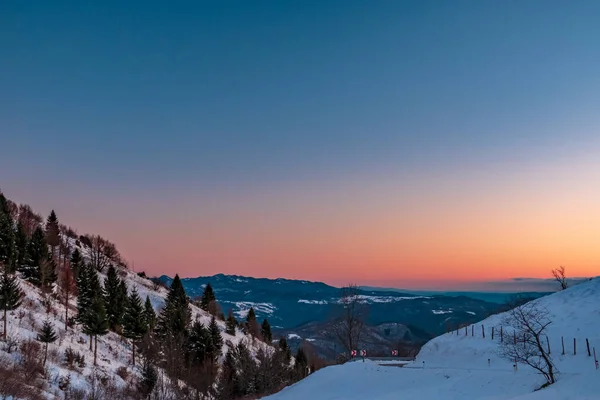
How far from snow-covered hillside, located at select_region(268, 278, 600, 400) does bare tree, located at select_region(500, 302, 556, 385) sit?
699mm

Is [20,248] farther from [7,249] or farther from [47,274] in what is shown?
[7,249]

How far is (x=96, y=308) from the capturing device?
6078cm

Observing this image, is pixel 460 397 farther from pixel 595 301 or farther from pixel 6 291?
pixel 6 291

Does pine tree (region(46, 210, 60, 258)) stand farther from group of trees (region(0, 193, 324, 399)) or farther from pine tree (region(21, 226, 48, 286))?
pine tree (region(21, 226, 48, 286))

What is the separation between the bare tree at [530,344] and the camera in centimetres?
2895

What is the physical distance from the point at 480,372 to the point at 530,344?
4.25 m

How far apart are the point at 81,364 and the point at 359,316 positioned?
116ft

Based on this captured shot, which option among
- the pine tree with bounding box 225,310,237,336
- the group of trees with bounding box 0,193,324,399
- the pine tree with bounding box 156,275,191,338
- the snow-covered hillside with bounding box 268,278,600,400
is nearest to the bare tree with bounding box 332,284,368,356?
the group of trees with bounding box 0,193,324,399

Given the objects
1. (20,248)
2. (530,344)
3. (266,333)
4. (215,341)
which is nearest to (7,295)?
(20,248)

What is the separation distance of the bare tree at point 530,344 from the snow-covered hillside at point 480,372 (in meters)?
0.70

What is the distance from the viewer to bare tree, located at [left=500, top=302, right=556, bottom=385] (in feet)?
95.0

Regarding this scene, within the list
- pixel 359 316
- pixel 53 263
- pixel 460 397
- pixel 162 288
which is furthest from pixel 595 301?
pixel 162 288

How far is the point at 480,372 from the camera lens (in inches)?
1359

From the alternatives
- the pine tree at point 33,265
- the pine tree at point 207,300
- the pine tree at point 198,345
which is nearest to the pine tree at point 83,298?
the pine tree at point 33,265
